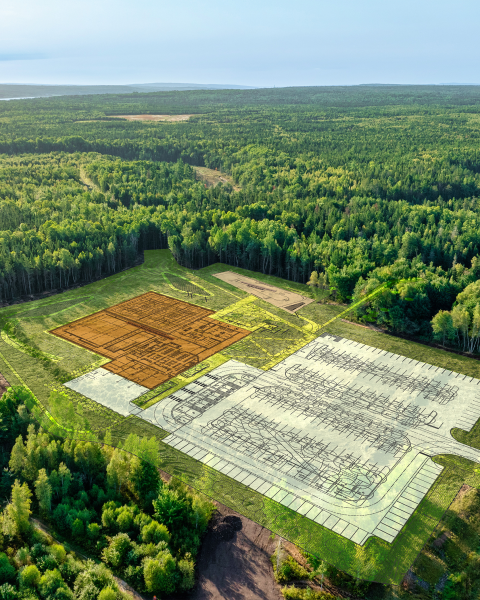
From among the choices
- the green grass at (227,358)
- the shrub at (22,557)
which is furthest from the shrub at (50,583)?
the green grass at (227,358)

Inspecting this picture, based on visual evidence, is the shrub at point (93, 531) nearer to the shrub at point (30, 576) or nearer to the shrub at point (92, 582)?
the shrub at point (92, 582)

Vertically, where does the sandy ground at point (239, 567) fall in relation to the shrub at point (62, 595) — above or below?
below

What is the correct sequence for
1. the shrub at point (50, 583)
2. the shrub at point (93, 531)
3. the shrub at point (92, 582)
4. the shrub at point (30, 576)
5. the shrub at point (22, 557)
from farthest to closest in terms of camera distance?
the shrub at point (93, 531) → the shrub at point (22, 557) → the shrub at point (30, 576) → the shrub at point (92, 582) → the shrub at point (50, 583)

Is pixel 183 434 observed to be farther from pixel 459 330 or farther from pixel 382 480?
pixel 459 330

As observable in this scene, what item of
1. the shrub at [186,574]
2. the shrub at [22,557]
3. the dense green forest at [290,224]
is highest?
the dense green forest at [290,224]

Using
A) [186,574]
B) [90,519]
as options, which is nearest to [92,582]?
[186,574]

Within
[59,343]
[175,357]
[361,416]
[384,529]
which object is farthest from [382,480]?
[59,343]

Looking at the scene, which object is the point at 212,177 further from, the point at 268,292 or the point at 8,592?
the point at 8,592
